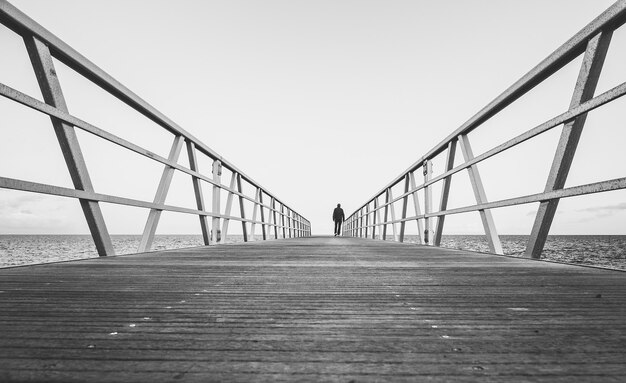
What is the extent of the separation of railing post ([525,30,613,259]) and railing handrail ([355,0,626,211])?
68 millimetres

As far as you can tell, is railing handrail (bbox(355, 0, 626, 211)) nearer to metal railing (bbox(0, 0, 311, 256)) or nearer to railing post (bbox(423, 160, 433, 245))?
railing post (bbox(423, 160, 433, 245))

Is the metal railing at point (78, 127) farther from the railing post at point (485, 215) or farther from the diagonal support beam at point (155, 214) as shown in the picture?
the railing post at point (485, 215)

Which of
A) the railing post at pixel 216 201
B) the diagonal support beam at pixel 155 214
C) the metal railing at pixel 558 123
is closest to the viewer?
the metal railing at pixel 558 123

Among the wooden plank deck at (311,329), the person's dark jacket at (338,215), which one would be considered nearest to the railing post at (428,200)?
the wooden plank deck at (311,329)

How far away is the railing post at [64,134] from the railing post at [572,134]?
2.80 m

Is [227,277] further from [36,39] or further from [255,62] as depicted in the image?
[255,62]

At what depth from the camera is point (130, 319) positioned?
98cm

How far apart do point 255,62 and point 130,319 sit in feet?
87.4

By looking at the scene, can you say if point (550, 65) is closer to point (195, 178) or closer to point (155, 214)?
point (155, 214)

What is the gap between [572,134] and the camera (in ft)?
6.80

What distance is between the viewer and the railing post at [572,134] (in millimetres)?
1989

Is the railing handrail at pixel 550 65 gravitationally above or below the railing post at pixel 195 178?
above

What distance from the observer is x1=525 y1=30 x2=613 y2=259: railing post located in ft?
6.53

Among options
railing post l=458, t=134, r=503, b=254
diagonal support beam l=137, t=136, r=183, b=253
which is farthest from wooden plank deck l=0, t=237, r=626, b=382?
diagonal support beam l=137, t=136, r=183, b=253
